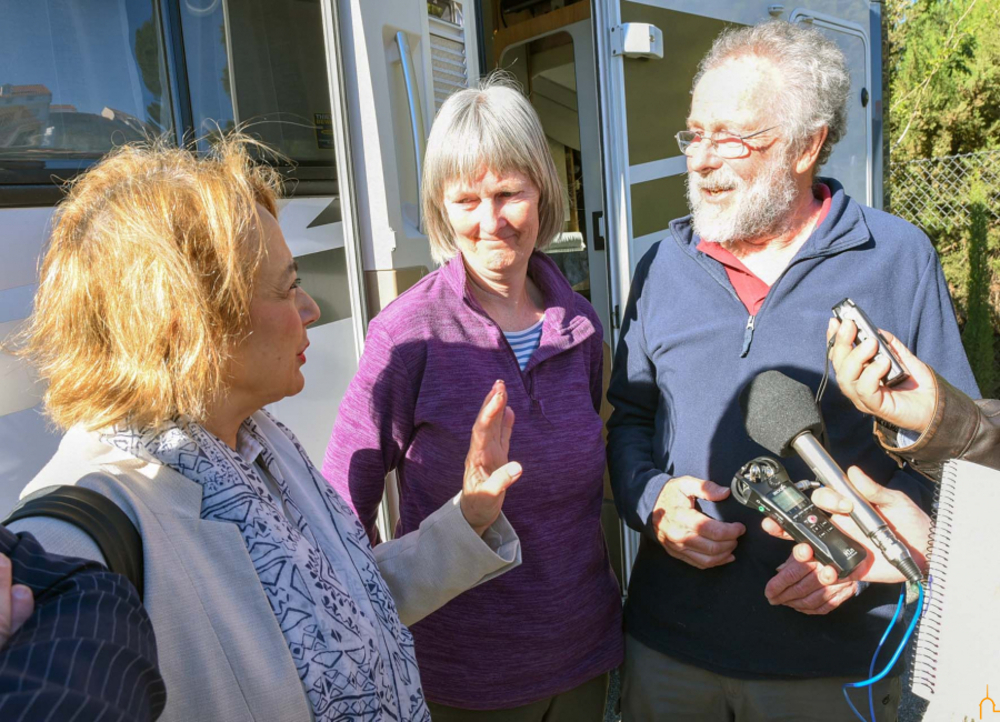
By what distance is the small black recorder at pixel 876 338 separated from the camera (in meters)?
1.34

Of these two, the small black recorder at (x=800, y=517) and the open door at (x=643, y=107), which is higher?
the open door at (x=643, y=107)

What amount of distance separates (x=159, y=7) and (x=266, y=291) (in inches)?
49.8

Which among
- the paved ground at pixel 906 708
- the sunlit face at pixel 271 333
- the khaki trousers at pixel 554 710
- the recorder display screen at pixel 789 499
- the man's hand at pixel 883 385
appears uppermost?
the sunlit face at pixel 271 333

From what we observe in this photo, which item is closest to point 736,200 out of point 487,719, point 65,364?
point 487,719

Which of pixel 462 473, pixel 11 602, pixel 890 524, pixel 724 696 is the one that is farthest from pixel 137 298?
pixel 724 696

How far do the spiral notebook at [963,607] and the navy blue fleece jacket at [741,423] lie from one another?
0.64 m

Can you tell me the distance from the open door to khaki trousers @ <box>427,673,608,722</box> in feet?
4.90

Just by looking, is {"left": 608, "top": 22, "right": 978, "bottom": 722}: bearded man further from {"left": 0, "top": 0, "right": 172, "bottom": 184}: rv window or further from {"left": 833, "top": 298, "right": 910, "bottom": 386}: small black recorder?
{"left": 0, "top": 0, "right": 172, "bottom": 184}: rv window

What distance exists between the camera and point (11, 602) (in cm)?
69

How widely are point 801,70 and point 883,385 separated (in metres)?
0.80

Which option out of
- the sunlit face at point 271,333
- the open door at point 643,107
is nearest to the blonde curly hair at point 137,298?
the sunlit face at point 271,333

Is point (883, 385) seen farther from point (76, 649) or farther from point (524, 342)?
point (76, 649)

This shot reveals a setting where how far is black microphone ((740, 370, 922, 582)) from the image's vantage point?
1.32m

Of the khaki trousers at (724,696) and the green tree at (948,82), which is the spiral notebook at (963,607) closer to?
the khaki trousers at (724,696)
